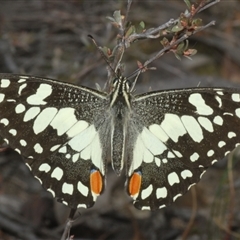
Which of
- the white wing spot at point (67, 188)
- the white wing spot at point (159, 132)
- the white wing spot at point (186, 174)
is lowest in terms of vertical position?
the white wing spot at point (67, 188)

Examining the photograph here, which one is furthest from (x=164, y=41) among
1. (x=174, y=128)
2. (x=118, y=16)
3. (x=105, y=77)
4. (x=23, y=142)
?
(x=105, y=77)

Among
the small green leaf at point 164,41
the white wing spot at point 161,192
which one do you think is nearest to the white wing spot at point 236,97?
the small green leaf at point 164,41

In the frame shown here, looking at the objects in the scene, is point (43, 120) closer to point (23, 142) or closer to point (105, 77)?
point (23, 142)

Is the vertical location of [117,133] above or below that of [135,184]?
above

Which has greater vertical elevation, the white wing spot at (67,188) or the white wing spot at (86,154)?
the white wing spot at (86,154)

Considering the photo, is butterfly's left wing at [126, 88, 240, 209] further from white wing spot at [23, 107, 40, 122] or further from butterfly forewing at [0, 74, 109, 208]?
white wing spot at [23, 107, 40, 122]

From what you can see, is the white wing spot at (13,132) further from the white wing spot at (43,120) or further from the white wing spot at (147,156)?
the white wing spot at (147,156)

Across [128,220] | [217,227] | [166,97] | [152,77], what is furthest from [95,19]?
[166,97]
